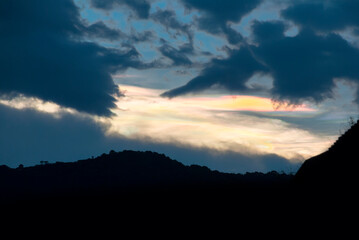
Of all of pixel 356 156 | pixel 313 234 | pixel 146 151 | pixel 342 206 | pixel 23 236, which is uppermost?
pixel 146 151

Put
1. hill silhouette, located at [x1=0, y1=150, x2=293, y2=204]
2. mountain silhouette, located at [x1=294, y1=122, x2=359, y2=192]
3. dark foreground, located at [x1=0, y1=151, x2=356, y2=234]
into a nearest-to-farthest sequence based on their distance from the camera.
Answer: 1. mountain silhouette, located at [x1=294, y1=122, x2=359, y2=192]
2. dark foreground, located at [x1=0, y1=151, x2=356, y2=234]
3. hill silhouette, located at [x1=0, y1=150, x2=293, y2=204]

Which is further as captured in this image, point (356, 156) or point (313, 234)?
point (356, 156)

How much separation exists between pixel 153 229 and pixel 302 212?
17.4 m

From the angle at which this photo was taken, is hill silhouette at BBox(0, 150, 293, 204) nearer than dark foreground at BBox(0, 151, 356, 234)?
No

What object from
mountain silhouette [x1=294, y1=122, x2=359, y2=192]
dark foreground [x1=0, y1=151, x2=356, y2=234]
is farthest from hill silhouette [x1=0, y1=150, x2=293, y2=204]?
mountain silhouette [x1=294, y1=122, x2=359, y2=192]

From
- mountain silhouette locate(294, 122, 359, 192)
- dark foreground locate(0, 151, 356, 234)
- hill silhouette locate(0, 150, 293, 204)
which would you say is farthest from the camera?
hill silhouette locate(0, 150, 293, 204)

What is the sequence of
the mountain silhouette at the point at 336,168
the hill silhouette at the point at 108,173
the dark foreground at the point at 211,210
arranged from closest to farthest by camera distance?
the mountain silhouette at the point at 336,168 → the dark foreground at the point at 211,210 → the hill silhouette at the point at 108,173

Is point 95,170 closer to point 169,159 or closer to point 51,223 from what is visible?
point 169,159

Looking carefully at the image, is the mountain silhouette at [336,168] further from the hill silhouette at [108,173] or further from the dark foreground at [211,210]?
the hill silhouette at [108,173]

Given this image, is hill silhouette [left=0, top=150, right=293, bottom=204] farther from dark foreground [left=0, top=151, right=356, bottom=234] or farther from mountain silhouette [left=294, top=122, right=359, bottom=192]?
mountain silhouette [left=294, top=122, right=359, bottom=192]

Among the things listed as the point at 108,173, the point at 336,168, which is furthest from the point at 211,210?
the point at 108,173

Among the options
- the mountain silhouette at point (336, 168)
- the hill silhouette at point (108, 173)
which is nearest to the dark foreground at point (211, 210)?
the mountain silhouette at point (336, 168)

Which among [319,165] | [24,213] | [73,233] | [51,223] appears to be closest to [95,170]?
[24,213]

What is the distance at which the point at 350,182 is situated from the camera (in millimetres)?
22359
